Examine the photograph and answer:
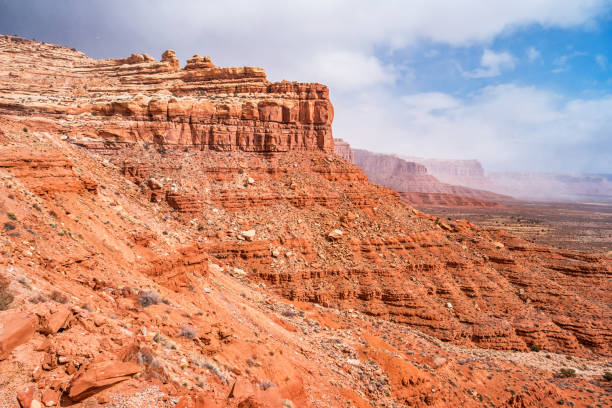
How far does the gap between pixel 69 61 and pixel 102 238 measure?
5788 cm

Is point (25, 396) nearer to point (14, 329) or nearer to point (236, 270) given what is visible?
point (14, 329)

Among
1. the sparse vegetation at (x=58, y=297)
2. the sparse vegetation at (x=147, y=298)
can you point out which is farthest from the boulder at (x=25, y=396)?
the sparse vegetation at (x=147, y=298)

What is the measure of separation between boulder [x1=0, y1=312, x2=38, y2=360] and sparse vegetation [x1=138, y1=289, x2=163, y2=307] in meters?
4.21

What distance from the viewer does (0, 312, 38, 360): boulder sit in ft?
19.8

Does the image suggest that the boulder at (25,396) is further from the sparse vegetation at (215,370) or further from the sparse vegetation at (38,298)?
the sparse vegetation at (215,370)

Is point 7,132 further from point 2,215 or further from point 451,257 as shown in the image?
point 451,257

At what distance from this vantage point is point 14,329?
247 inches

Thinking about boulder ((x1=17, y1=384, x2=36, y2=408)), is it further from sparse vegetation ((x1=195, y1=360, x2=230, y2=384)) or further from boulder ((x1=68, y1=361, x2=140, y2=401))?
sparse vegetation ((x1=195, y1=360, x2=230, y2=384))

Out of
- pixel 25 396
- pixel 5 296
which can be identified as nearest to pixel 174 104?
pixel 5 296

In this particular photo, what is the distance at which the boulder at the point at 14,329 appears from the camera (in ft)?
19.8

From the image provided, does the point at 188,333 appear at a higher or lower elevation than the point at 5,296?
lower

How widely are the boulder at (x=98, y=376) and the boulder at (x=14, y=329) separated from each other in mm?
1244

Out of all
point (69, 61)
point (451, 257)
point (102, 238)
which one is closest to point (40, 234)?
point (102, 238)

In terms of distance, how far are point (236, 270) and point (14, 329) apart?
853 inches
